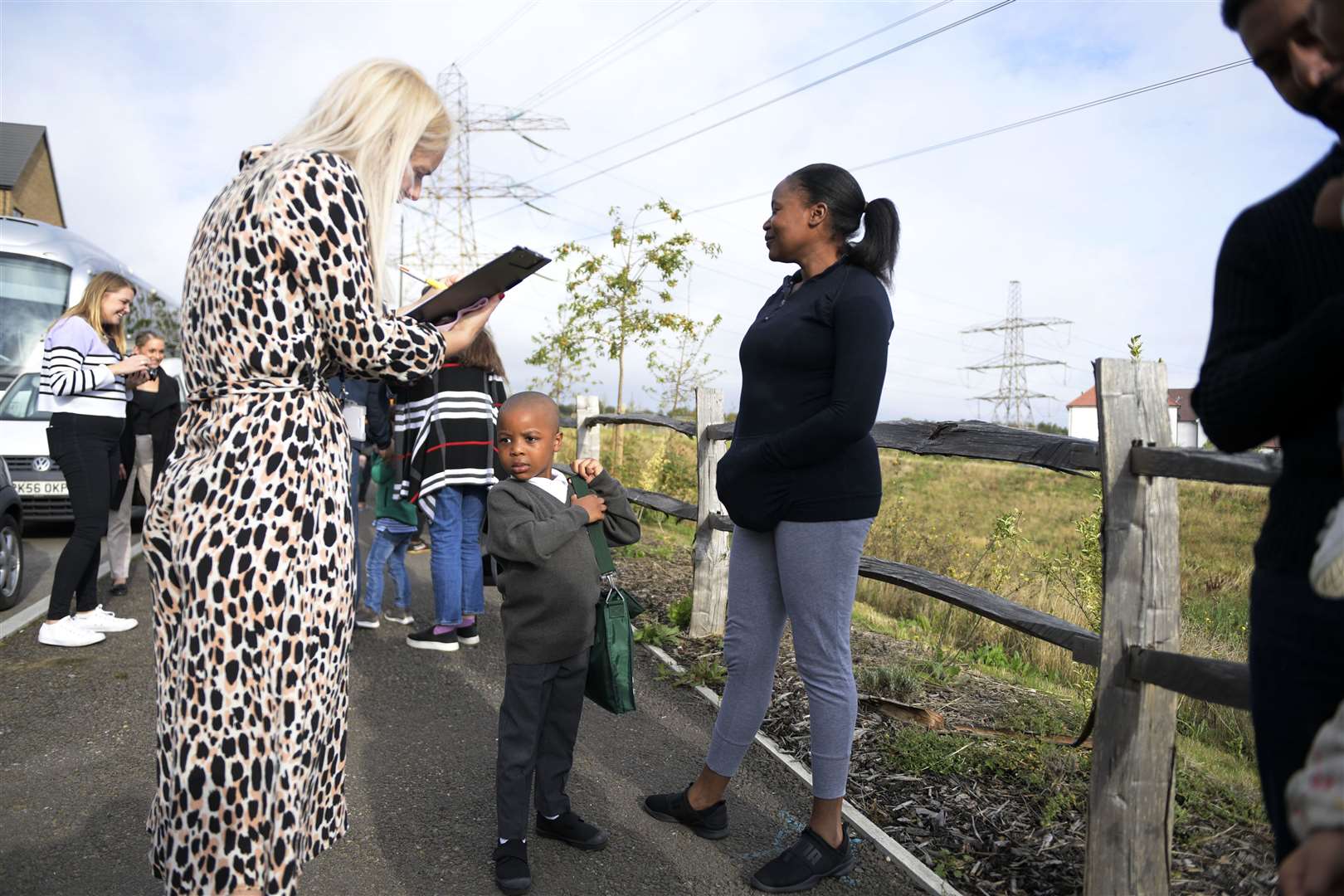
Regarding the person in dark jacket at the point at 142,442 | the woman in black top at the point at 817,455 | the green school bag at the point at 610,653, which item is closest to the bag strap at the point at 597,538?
the green school bag at the point at 610,653

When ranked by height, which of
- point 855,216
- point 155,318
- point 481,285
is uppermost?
point 155,318

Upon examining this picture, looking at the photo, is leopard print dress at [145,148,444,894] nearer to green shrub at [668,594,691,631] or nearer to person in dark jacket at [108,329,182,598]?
green shrub at [668,594,691,631]

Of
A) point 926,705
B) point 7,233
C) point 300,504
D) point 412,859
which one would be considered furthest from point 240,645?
point 7,233

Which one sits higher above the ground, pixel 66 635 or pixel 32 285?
pixel 32 285

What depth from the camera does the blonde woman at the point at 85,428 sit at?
587 centimetres

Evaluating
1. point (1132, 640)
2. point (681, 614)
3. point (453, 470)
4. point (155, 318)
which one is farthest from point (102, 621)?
point (155, 318)

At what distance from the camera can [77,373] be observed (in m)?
5.87

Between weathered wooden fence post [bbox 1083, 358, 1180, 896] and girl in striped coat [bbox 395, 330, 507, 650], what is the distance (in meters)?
4.12

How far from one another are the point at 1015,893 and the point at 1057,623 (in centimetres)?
90

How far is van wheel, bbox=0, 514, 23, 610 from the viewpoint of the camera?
672 centimetres

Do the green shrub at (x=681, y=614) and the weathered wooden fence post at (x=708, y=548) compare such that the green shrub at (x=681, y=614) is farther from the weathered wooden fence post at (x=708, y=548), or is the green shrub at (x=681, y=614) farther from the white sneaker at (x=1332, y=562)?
the white sneaker at (x=1332, y=562)

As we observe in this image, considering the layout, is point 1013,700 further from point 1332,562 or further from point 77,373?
point 77,373

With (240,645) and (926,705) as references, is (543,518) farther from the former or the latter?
(926,705)

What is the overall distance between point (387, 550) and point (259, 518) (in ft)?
15.7
